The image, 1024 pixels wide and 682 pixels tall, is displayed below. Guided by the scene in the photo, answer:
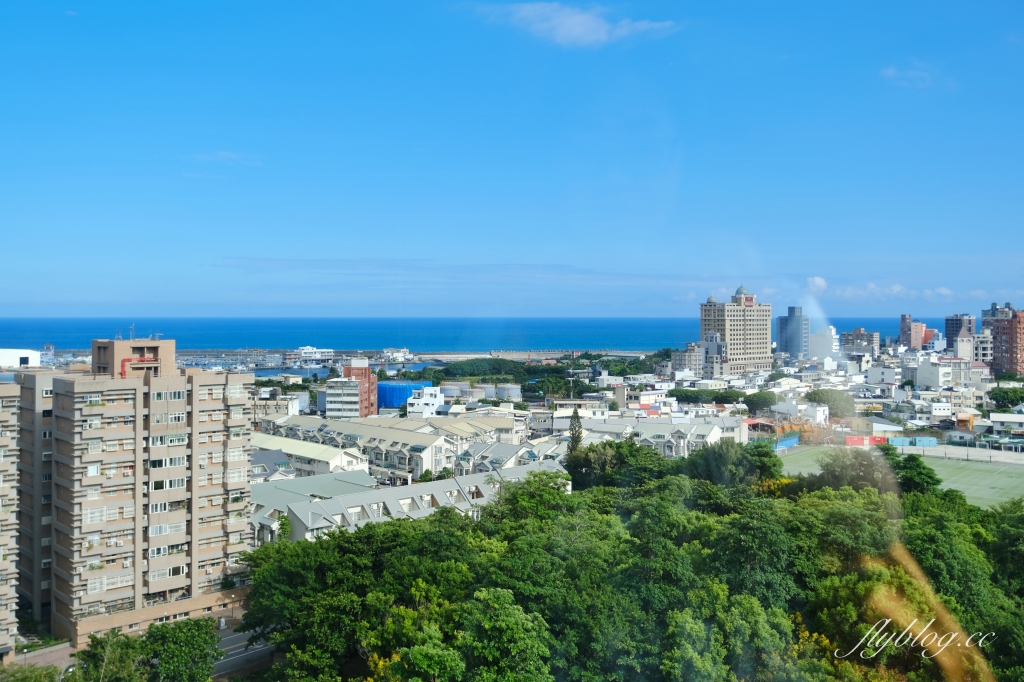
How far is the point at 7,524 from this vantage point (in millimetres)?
4383

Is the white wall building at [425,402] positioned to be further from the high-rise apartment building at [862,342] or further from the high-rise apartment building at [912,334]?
the high-rise apartment building at [912,334]

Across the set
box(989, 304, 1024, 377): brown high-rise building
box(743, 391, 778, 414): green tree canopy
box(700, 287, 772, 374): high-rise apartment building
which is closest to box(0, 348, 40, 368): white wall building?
box(743, 391, 778, 414): green tree canopy

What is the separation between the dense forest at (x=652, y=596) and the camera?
3.25 meters

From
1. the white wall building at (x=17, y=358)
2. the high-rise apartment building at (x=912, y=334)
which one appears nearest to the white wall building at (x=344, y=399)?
the white wall building at (x=17, y=358)

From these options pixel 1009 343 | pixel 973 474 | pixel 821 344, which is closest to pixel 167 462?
pixel 821 344

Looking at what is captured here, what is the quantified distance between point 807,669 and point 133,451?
403 cm

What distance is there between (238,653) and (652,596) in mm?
2559

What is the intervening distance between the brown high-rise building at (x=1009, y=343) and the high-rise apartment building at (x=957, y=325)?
1.03 meters

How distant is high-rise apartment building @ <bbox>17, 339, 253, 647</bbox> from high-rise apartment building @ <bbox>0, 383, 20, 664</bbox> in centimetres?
32

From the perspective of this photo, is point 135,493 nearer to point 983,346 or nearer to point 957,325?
point 983,346

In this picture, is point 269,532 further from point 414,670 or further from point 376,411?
point 376,411

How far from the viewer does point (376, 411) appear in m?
16.2

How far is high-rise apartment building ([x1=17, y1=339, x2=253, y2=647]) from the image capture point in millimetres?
4723

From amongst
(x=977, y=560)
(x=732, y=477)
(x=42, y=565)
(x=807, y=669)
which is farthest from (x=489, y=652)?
(x=732, y=477)
